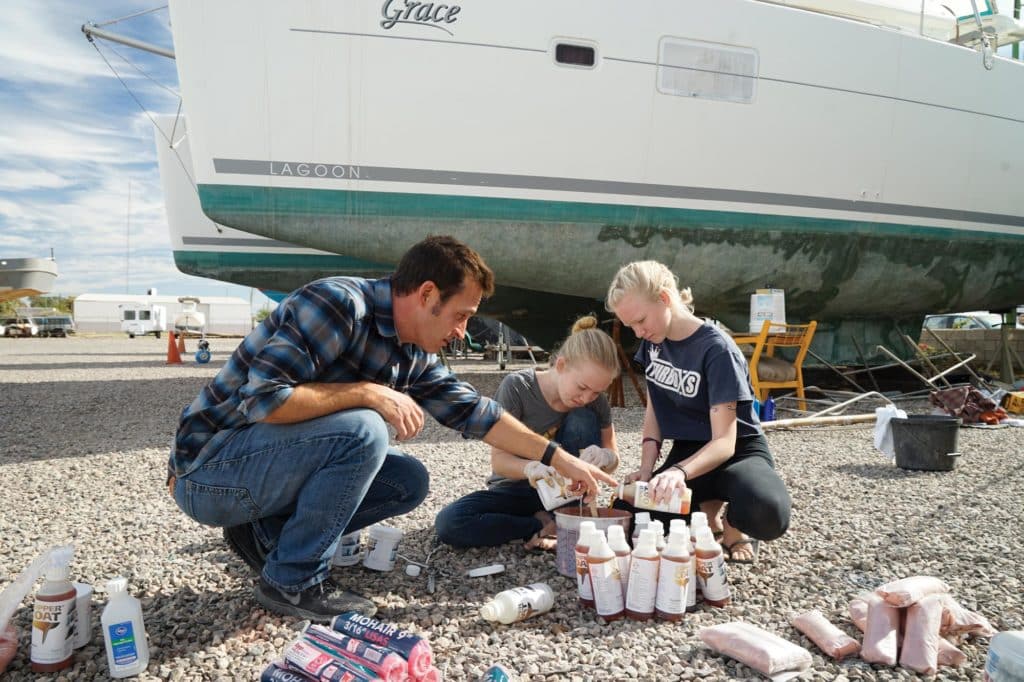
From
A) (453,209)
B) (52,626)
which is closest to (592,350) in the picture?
(52,626)

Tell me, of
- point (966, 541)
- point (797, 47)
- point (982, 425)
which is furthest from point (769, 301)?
point (966, 541)

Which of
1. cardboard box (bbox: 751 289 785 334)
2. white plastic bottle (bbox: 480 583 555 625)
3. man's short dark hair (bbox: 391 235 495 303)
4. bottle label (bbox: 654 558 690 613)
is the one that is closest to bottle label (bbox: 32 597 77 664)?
white plastic bottle (bbox: 480 583 555 625)

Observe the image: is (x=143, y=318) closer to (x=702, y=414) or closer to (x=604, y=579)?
(x=702, y=414)

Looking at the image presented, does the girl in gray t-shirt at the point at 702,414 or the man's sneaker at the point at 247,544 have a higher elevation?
the girl in gray t-shirt at the point at 702,414

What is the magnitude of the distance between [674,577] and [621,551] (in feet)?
0.68

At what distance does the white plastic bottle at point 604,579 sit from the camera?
7.66ft

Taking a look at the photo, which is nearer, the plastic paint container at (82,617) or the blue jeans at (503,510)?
the plastic paint container at (82,617)

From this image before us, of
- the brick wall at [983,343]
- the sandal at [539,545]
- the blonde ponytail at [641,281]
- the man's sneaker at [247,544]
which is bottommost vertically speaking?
the brick wall at [983,343]

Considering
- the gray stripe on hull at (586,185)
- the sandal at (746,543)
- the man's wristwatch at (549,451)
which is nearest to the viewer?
the man's wristwatch at (549,451)

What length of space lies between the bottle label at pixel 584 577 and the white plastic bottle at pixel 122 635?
1.41 m

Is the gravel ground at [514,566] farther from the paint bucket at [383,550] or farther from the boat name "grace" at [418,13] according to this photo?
the boat name "grace" at [418,13]

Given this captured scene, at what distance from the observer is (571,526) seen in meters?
2.71

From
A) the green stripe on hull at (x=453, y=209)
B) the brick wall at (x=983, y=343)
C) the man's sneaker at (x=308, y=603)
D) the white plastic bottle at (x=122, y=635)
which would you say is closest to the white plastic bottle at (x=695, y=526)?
the man's sneaker at (x=308, y=603)

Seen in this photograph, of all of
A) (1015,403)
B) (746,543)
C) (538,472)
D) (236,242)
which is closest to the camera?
(538,472)
